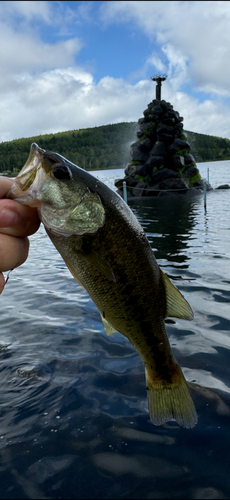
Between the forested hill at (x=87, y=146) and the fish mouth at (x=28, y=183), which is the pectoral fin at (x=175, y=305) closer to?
the fish mouth at (x=28, y=183)

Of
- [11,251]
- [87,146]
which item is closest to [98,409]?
[11,251]

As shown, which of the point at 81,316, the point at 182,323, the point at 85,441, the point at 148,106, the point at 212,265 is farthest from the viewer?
the point at 148,106

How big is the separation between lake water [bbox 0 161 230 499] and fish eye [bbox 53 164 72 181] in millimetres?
3086

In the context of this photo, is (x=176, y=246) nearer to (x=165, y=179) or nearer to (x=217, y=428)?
(x=217, y=428)

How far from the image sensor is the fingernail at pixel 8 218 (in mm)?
2328

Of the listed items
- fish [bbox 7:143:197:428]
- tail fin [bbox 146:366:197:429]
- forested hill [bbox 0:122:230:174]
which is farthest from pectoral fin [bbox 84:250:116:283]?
forested hill [bbox 0:122:230:174]

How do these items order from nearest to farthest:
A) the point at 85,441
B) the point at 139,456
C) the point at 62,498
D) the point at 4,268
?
1. the point at 4,268
2. the point at 62,498
3. the point at 139,456
4. the point at 85,441

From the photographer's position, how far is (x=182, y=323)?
7.62 metres

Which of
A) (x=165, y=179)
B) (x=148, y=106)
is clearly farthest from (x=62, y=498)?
(x=148, y=106)

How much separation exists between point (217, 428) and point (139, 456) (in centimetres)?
108

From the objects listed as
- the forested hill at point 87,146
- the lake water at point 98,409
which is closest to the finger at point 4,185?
the lake water at point 98,409

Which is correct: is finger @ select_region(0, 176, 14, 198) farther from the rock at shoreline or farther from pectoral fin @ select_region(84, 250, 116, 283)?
the rock at shoreline

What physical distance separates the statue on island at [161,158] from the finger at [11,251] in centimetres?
4060

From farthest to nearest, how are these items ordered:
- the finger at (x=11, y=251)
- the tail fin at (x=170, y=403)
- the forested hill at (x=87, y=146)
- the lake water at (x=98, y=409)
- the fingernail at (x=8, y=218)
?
the forested hill at (x=87, y=146) → the lake water at (x=98, y=409) → the tail fin at (x=170, y=403) → the finger at (x=11, y=251) → the fingernail at (x=8, y=218)
